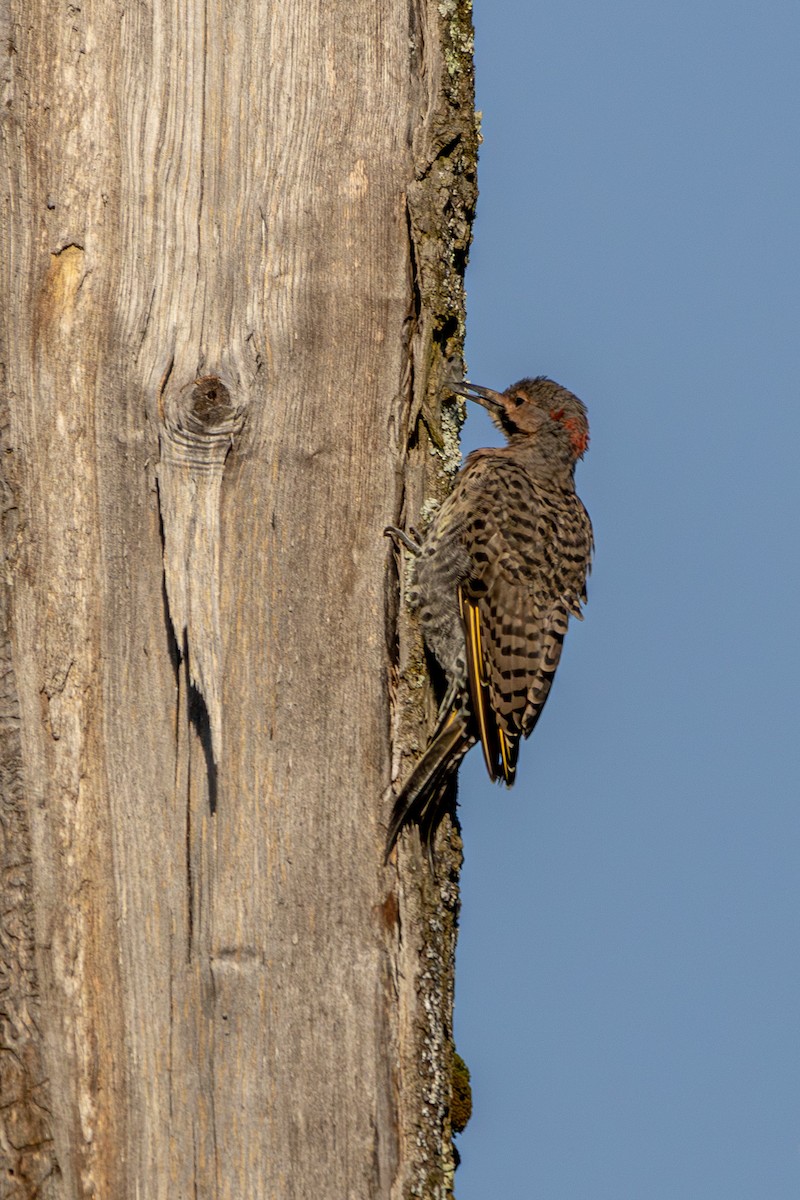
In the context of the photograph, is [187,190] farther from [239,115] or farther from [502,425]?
[502,425]

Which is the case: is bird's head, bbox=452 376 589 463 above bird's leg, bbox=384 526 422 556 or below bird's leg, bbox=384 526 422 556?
above

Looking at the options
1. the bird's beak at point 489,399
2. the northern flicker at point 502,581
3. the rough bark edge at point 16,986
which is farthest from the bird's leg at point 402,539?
the bird's beak at point 489,399

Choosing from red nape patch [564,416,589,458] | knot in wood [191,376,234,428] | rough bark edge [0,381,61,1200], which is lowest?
rough bark edge [0,381,61,1200]

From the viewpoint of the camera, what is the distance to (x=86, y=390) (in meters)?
3.07

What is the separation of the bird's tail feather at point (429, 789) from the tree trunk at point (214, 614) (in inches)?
1.7

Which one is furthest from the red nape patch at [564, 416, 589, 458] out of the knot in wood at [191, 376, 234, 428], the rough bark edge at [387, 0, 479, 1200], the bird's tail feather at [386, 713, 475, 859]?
the knot in wood at [191, 376, 234, 428]

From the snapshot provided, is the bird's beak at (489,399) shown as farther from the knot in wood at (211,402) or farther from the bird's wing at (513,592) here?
the knot in wood at (211,402)

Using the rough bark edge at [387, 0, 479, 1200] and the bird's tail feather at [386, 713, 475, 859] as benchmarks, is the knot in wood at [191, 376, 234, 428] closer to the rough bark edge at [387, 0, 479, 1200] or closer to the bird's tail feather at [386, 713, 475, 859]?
the rough bark edge at [387, 0, 479, 1200]

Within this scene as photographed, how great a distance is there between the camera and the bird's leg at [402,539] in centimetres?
335

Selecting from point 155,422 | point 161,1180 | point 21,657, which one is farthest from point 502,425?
point 161,1180

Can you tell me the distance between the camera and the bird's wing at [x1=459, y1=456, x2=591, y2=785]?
13.3 feet

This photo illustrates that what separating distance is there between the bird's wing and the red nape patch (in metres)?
0.30

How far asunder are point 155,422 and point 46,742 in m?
0.70

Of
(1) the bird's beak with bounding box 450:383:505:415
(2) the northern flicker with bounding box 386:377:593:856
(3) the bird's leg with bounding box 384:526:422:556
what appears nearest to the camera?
(3) the bird's leg with bounding box 384:526:422:556
